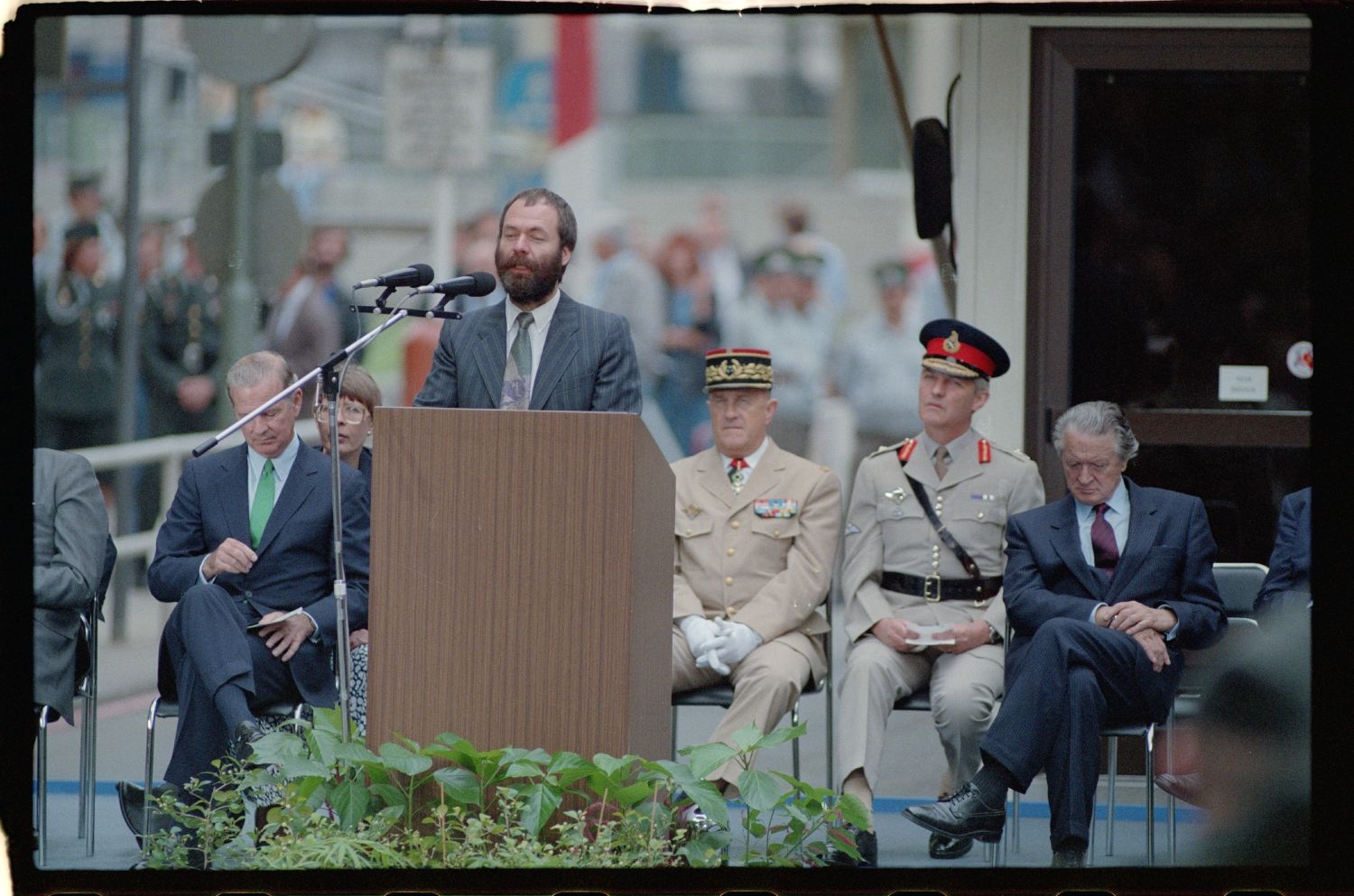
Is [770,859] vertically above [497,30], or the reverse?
[497,30]

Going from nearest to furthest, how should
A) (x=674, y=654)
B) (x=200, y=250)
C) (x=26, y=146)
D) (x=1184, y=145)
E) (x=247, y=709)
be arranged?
(x=26, y=146), (x=247, y=709), (x=674, y=654), (x=1184, y=145), (x=200, y=250)

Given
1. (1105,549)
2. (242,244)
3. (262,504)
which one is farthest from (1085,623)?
(242,244)

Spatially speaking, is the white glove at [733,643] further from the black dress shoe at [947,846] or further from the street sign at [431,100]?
the street sign at [431,100]

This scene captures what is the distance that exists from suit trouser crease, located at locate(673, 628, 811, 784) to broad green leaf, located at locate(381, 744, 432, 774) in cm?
149

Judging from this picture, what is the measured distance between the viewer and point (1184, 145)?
711 centimetres

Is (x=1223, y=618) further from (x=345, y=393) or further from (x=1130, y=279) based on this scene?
(x=345, y=393)

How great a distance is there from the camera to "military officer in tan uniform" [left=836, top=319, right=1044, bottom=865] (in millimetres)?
5938

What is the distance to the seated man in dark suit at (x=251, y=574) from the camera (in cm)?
557

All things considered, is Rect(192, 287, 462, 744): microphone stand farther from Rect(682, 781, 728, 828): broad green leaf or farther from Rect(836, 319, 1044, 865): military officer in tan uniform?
Rect(836, 319, 1044, 865): military officer in tan uniform

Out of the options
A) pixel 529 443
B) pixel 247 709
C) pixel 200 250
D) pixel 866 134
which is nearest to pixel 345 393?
pixel 247 709

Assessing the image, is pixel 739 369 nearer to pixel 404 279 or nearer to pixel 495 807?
pixel 404 279

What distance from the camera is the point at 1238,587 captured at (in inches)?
249

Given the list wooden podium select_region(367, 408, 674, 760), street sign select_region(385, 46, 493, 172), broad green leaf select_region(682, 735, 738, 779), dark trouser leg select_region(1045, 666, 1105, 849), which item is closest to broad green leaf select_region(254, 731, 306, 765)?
wooden podium select_region(367, 408, 674, 760)

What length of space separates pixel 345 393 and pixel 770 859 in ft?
7.68
